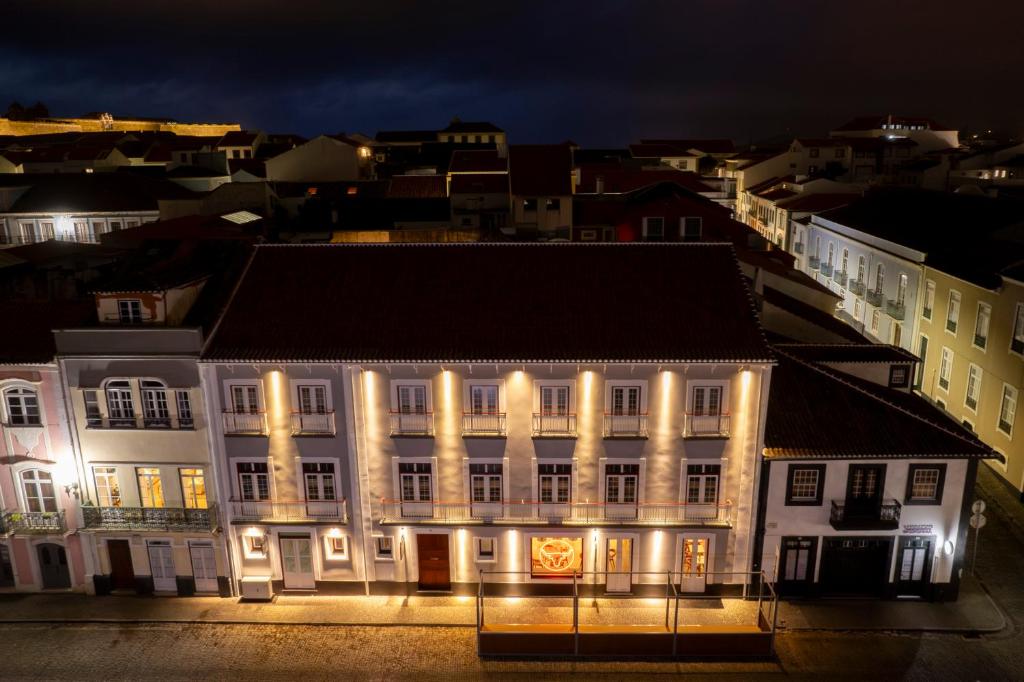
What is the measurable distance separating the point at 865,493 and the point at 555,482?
510 inches

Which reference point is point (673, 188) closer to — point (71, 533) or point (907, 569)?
point (907, 569)

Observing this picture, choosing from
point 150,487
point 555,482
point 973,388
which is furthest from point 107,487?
point 973,388

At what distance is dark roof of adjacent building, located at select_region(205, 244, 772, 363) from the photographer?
A: 2814cm

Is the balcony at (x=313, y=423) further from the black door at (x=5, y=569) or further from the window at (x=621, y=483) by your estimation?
the black door at (x=5, y=569)

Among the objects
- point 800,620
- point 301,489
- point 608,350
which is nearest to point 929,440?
point 800,620

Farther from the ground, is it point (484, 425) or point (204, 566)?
point (484, 425)

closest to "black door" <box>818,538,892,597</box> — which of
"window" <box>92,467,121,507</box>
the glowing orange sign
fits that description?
the glowing orange sign

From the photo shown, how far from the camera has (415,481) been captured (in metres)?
29.8

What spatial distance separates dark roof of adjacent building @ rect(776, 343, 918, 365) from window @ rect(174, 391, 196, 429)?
26824mm

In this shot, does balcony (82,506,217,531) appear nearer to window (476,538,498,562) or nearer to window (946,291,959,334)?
window (476,538,498,562)

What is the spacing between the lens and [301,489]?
98.1ft

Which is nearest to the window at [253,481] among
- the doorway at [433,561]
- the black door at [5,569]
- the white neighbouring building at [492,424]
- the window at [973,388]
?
the white neighbouring building at [492,424]

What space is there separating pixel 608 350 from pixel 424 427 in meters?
8.15

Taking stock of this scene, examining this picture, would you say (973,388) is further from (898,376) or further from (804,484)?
(804,484)
